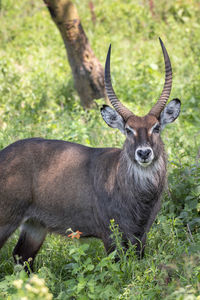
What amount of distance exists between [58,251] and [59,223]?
0.90 ft

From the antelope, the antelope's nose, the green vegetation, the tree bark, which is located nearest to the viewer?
the green vegetation

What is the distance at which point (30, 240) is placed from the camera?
486 centimetres

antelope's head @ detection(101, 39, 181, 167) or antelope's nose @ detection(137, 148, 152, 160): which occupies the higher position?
antelope's head @ detection(101, 39, 181, 167)

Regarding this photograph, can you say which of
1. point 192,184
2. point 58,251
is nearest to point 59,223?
point 58,251

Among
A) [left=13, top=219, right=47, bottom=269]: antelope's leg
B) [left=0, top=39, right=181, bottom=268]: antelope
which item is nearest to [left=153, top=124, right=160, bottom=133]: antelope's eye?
[left=0, top=39, right=181, bottom=268]: antelope

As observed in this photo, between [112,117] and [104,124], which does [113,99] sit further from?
[104,124]

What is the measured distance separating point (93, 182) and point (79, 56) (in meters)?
3.63

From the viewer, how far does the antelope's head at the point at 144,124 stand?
14.0 feet

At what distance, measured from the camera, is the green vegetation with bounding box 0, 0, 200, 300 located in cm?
372

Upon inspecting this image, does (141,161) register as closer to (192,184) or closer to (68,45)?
(192,184)

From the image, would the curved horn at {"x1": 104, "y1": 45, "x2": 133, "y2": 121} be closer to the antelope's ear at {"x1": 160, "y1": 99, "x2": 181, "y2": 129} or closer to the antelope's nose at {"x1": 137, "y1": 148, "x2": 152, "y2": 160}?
the antelope's ear at {"x1": 160, "y1": 99, "x2": 181, "y2": 129}

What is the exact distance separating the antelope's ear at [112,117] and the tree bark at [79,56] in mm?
3121

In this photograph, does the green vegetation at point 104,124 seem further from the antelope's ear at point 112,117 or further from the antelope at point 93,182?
the antelope's ear at point 112,117

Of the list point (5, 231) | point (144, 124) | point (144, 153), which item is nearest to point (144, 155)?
point (144, 153)
